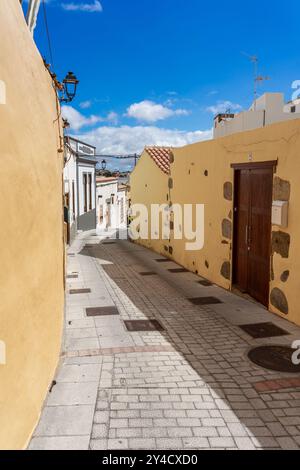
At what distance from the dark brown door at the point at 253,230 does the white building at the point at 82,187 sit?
12822 millimetres

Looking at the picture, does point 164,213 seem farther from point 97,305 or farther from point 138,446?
point 138,446

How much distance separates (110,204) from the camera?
36.6 metres

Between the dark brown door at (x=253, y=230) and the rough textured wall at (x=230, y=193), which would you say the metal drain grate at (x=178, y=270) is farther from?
the dark brown door at (x=253, y=230)

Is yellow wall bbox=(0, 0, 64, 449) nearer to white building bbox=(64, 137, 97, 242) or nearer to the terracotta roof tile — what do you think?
the terracotta roof tile

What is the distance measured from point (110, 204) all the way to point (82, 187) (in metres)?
11.6

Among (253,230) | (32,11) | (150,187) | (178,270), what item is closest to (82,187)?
(150,187)

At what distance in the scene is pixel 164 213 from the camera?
16.5m

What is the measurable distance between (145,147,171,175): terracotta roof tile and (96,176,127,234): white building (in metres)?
10.6

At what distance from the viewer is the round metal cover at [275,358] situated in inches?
223

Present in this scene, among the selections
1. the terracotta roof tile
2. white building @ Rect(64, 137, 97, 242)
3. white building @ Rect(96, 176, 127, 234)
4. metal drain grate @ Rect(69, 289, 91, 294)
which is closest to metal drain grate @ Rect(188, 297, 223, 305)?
metal drain grate @ Rect(69, 289, 91, 294)

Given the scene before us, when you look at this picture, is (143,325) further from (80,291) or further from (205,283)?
(205,283)

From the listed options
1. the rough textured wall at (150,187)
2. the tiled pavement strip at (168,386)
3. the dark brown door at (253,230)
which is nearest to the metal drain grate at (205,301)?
the tiled pavement strip at (168,386)

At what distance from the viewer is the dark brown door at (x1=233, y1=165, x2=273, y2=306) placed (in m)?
8.38
